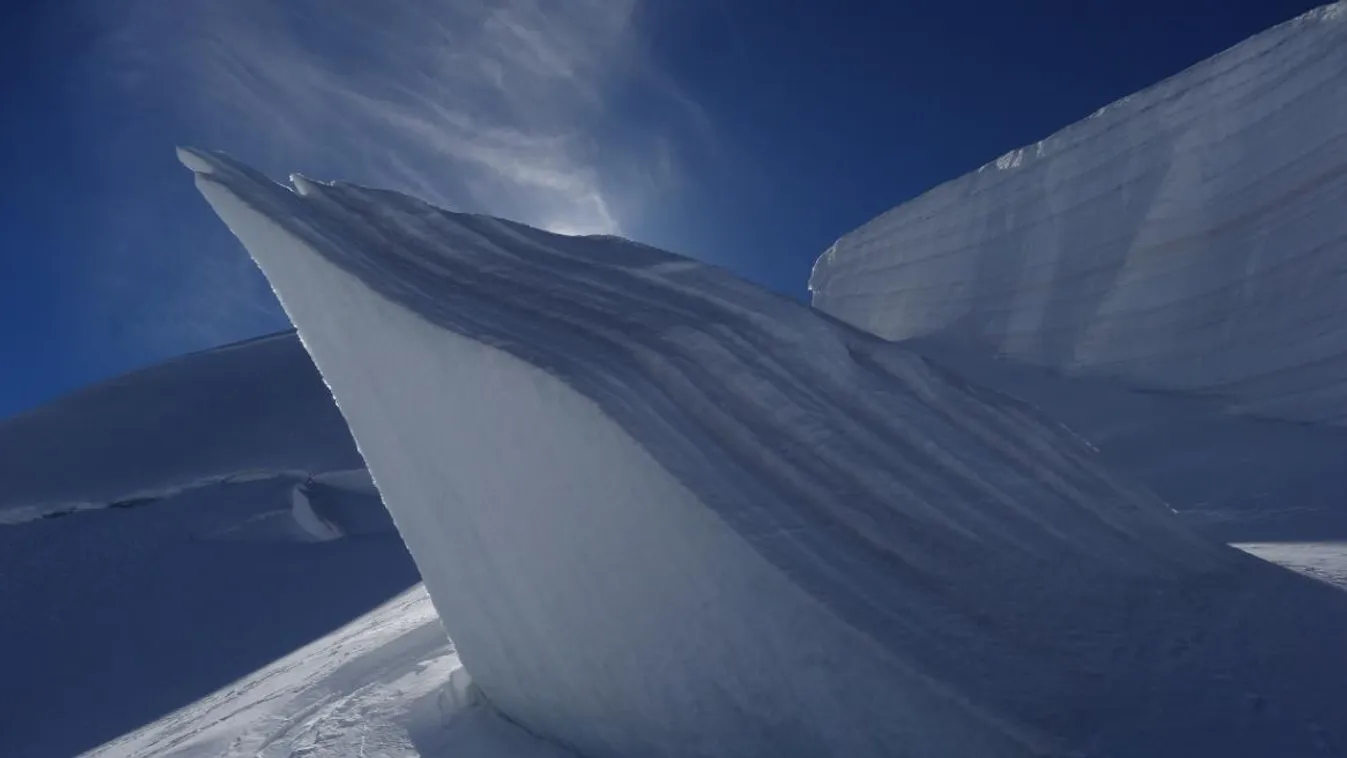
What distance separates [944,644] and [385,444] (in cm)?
182

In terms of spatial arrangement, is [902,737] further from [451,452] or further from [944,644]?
[451,452]

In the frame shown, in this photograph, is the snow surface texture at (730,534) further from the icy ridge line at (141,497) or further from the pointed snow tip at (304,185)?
the icy ridge line at (141,497)

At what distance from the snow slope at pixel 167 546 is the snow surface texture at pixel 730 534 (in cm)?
377

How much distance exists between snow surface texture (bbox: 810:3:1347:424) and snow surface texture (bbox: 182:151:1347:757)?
5560mm

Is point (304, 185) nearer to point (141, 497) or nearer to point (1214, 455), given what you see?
point (1214, 455)

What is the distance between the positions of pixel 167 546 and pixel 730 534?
27.3 ft

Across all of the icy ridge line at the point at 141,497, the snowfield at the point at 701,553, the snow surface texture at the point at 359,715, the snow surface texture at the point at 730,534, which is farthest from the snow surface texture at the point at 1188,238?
the icy ridge line at the point at 141,497

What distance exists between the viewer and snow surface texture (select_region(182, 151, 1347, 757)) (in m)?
2.21

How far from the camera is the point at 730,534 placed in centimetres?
224

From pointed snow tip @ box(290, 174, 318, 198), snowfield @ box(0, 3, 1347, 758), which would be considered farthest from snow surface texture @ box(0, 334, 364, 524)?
pointed snow tip @ box(290, 174, 318, 198)

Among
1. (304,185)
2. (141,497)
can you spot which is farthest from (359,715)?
(141,497)

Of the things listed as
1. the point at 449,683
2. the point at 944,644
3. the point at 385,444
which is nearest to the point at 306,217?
the point at 385,444

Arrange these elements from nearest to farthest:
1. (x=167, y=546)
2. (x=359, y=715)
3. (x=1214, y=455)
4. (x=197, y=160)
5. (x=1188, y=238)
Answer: (x=197, y=160)
(x=359, y=715)
(x=1214, y=455)
(x=167, y=546)
(x=1188, y=238)

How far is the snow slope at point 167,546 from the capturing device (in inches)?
235
